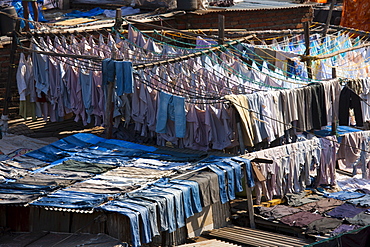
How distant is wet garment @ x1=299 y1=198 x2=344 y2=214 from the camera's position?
46.0 feet

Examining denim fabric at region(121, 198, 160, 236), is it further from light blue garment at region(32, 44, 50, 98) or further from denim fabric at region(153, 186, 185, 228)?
light blue garment at region(32, 44, 50, 98)

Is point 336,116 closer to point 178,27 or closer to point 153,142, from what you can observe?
point 153,142

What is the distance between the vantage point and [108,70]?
14055 mm

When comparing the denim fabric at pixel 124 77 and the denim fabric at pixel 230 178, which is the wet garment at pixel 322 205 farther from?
the denim fabric at pixel 124 77

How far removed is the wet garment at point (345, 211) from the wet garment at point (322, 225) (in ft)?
0.93

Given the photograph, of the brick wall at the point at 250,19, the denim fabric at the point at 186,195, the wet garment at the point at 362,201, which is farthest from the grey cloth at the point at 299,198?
the brick wall at the point at 250,19

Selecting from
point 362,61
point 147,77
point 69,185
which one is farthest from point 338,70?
point 69,185

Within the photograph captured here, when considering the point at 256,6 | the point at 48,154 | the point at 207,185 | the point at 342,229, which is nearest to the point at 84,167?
the point at 48,154

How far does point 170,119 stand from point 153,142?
1024mm

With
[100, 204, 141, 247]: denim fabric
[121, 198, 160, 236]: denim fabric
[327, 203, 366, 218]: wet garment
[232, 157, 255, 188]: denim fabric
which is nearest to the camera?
[100, 204, 141, 247]: denim fabric

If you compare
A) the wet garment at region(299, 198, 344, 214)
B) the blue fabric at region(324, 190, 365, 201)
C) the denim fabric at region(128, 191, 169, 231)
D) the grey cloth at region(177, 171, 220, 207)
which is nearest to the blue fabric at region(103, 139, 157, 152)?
the grey cloth at region(177, 171, 220, 207)

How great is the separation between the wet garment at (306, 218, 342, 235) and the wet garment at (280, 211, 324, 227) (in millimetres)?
117

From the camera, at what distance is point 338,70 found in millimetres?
18234

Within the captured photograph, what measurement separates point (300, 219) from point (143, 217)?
3635mm
